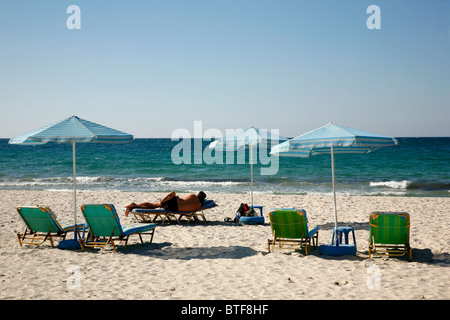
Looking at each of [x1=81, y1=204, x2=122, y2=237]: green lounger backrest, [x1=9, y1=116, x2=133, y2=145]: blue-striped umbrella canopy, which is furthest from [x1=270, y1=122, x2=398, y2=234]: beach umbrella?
[x1=81, y1=204, x2=122, y2=237]: green lounger backrest

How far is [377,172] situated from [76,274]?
2691cm

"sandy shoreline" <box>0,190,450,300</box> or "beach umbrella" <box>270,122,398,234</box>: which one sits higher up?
"beach umbrella" <box>270,122,398,234</box>

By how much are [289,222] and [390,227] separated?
61.8 inches

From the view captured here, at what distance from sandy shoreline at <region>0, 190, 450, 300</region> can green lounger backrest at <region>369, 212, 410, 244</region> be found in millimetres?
330

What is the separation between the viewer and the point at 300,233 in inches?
262

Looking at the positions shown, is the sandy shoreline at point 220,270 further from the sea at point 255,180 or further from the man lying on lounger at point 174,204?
the sea at point 255,180

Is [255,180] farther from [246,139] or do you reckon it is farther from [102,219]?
[102,219]

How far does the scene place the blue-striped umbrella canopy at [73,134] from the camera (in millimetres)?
6547

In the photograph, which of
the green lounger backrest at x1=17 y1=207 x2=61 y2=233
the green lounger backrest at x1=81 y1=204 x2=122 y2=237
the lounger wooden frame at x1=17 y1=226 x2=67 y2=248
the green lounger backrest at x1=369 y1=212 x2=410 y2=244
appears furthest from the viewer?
the lounger wooden frame at x1=17 y1=226 x2=67 y2=248

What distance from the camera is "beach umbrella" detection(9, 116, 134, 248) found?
655cm

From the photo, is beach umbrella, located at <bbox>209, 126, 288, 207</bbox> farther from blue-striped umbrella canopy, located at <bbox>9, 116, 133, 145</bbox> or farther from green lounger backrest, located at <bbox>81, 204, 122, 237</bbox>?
green lounger backrest, located at <bbox>81, 204, 122, 237</bbox>

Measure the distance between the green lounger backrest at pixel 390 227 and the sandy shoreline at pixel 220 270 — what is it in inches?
13.0
